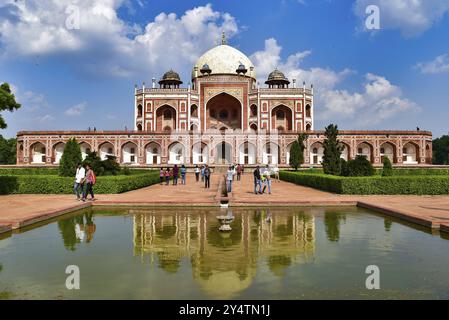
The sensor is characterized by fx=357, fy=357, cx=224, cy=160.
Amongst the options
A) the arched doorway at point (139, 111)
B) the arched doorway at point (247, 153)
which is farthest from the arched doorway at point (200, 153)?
the arched doorway at point (139, 111)

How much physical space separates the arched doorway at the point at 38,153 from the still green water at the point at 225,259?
33.2 metres

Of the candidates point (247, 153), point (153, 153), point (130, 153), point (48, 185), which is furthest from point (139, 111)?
point (48, 185)

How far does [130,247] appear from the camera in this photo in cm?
517

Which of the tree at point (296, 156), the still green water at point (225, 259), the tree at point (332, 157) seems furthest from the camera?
the tree at point (296, 156)

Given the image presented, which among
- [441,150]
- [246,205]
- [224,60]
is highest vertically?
[224,60]

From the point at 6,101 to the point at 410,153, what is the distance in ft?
118

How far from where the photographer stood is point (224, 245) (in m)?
5.22

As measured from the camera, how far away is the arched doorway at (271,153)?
36225 mm

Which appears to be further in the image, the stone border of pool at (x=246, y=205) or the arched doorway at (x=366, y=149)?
the arched doorway at (x=366, y=149)

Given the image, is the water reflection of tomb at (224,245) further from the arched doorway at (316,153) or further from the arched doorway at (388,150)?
the arched doorway at (388,150)

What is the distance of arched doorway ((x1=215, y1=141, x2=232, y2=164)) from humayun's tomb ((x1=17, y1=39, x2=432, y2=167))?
0.10 meters

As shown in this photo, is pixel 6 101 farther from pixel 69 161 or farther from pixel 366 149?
pixel 366 149

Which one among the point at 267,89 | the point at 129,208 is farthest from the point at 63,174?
the point at 267,89
